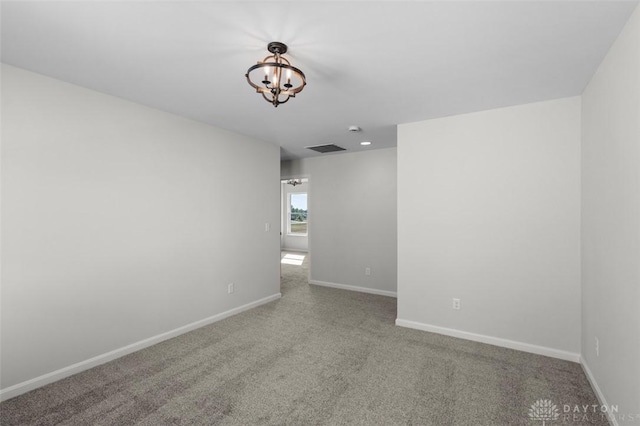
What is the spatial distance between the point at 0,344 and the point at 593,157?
4715mm

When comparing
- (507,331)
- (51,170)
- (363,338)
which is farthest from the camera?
(363,338)

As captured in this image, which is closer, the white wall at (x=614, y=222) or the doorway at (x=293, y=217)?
the white wall at (x=614, y=222)

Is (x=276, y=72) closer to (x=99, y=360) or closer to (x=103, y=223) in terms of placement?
(x=103, y=223)

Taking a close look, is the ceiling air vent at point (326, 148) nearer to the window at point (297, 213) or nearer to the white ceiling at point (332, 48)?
the white ceiling at point (332, 48)

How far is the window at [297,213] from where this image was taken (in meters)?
10.9

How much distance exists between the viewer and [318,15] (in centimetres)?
169

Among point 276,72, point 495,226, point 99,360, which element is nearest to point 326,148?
point 495,226

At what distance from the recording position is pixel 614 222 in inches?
77.2

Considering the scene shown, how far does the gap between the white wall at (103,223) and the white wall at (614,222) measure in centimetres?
377

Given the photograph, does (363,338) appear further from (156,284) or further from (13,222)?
(13,222)

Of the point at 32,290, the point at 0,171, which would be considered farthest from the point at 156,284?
the point at 0,171

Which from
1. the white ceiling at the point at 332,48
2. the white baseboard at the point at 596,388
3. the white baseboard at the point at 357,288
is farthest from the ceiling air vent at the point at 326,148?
the white baseboard at the point at 596,388

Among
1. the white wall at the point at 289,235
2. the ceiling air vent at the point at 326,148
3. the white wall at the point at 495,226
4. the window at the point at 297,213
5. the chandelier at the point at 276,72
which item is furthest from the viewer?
the window at the point at 297,213

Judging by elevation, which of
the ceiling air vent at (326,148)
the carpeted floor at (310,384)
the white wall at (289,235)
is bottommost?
the carpeted floor at (310,384)
